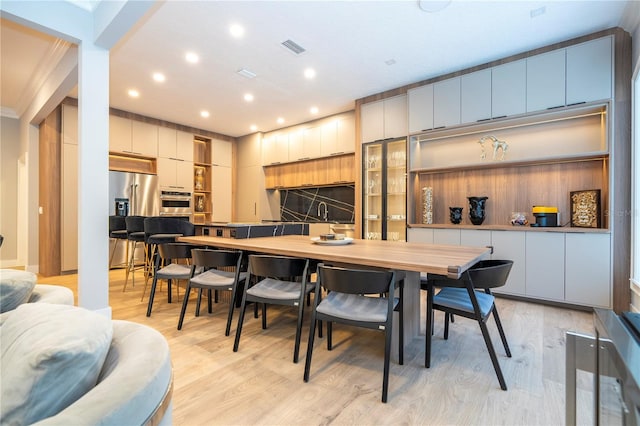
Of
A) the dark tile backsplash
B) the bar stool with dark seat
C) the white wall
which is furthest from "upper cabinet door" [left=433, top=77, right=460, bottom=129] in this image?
the white wall

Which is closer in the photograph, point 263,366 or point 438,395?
point 438,395

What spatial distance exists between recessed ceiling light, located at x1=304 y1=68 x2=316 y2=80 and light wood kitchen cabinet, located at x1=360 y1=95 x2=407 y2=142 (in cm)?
109

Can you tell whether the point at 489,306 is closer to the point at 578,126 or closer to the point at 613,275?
the point at 613,275

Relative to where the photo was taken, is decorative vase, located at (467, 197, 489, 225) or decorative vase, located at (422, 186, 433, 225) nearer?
decorative vase, located at (467, 197, 489, 225)

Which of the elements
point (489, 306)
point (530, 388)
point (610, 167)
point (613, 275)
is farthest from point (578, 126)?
point (530, 388)

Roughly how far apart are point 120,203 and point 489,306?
5.60m

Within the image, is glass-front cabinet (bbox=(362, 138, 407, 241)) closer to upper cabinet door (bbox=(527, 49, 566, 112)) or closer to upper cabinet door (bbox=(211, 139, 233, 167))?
upper cabinet door (bbox=(527, 49, 566, 112))

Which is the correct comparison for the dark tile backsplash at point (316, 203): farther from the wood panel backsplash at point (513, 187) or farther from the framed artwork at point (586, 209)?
the framed artwork at point (586, 209)

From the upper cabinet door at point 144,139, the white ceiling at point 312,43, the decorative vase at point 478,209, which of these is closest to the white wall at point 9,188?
the white ceiling at point 312,43

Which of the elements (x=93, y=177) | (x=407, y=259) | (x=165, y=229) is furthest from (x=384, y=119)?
(x=93, y=177)

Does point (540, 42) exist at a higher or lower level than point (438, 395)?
higher

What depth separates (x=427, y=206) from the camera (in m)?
4.15

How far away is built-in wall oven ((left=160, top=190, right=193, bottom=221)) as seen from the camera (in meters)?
5.67

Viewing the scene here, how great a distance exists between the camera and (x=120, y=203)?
5074 mm
